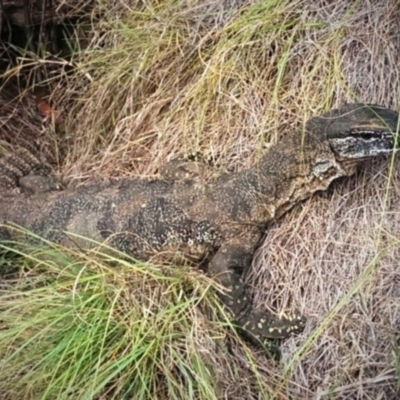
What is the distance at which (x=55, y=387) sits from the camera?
322 centimetres

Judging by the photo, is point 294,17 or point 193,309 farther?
point 294,17

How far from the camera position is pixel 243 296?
3660 millimetres

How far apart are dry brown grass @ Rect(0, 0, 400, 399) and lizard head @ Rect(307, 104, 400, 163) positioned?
0.11m

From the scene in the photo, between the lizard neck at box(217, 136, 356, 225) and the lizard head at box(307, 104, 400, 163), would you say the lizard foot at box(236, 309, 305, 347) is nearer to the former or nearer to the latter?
the lizard neck at box(217, 136, 356, 225)

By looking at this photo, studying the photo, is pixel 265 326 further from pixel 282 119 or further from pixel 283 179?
pixel 282 119

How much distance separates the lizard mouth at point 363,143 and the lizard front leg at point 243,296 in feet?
1.69

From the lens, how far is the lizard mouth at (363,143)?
3529mm

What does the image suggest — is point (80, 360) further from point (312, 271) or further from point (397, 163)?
point (397, 163)

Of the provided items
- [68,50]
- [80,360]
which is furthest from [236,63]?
[80,360]

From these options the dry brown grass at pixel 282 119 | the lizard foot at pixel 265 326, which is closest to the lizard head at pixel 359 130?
the dry brown grass at pixel 282 119

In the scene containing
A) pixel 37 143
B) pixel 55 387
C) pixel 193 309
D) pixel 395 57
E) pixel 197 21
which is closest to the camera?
pixel 55 387

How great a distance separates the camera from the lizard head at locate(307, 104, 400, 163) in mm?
3535

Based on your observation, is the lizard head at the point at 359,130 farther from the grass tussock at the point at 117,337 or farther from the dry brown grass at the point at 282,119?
the grass tussock at the point at 117,337

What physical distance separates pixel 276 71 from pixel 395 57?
1.70ft
